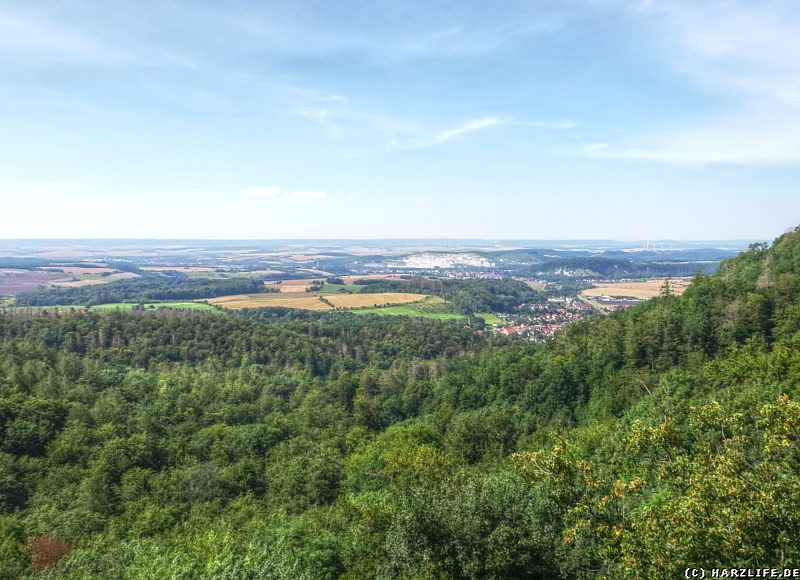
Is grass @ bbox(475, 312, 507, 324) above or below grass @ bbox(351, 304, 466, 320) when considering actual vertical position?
below

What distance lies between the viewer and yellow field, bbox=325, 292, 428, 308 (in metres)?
177

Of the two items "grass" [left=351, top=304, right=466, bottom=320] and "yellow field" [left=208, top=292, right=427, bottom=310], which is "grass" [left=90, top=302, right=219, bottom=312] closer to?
"yellow field" [left=208, top=292, right=427, bottom=310]

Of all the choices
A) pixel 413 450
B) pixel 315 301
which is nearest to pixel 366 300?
pixel 315 301

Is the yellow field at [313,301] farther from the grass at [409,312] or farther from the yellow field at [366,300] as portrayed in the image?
the grass at [409,312]

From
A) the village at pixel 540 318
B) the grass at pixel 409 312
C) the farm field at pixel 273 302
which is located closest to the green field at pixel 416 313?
the grass at pixel 409 312

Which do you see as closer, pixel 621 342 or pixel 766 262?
pixel 621 342

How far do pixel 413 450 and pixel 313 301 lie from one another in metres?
145

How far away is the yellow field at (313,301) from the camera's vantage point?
568 feet

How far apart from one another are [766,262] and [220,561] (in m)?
84.5

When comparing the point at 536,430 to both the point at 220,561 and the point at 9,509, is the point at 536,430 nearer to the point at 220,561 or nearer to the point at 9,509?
the point at 220,561

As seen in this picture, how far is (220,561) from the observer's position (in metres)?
23.1

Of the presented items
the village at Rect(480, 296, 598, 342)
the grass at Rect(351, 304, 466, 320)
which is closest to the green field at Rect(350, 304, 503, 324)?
the grass at Rect(351, 304, 466, 320)

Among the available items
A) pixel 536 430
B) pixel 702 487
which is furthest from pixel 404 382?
pixel 702 487

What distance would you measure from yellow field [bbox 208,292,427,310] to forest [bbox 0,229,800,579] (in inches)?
2455
